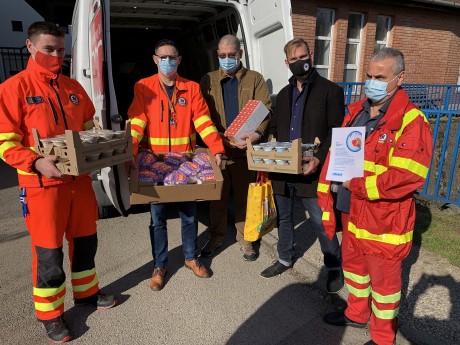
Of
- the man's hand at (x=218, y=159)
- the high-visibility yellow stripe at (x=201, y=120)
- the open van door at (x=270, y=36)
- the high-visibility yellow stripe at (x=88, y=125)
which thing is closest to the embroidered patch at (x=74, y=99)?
the high-visibility yellow stripe at (x=88, y=125)

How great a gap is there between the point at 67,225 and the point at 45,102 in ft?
2.93

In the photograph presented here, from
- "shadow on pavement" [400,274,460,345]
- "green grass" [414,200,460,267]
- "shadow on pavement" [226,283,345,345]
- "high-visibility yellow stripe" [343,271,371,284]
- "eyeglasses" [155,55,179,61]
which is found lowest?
"shadow on pavement" [226,283,345,345]

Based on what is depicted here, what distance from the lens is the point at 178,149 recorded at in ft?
10.3

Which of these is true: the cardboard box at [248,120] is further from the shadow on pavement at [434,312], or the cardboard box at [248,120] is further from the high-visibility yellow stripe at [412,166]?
the shadow on pavement at [434,312]

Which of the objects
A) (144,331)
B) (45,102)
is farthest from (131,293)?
(45,102)

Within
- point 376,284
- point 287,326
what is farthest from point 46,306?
point 376,284

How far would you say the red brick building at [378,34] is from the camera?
9.89m

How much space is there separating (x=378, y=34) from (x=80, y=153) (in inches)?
457

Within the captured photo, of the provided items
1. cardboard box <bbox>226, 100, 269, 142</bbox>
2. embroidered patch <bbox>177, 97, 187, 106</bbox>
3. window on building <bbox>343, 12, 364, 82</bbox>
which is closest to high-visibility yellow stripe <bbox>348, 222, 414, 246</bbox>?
cardboard box <bbox>226, 100, 269, 142</bbox>

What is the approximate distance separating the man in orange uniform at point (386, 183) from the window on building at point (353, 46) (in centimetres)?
930

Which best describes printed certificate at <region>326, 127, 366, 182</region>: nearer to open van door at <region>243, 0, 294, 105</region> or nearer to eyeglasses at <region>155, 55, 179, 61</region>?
eyeglasses at <region>155, 55, 179, 61</region>

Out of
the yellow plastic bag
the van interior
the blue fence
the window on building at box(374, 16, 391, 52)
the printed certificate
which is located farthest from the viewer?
the window on building at box(374, 16, 391, 52)

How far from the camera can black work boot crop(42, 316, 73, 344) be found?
251 cm

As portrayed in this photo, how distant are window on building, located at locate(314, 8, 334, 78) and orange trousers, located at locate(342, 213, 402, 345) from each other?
8593 mm
